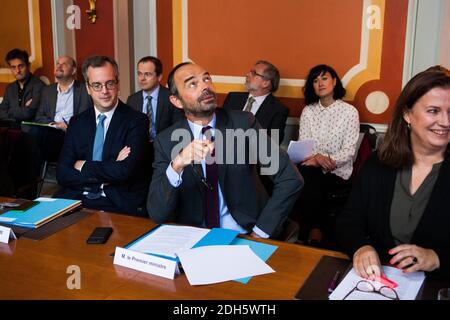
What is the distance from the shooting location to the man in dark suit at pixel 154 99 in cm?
450

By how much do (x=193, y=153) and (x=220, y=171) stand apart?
283 millimetres

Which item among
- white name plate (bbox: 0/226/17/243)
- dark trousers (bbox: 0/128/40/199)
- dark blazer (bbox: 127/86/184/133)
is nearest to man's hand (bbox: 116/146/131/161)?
dark trousers (bbox: 0/128/40/199)

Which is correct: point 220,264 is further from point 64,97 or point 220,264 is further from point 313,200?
point 64,97

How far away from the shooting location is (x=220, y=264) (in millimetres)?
1542

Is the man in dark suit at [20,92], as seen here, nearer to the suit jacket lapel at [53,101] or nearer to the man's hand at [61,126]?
the suit jacket lapel at [53,101]

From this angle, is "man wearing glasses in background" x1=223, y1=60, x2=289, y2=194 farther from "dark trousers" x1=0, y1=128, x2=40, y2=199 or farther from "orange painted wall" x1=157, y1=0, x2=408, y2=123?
"dark trousers" x1=0, y1=128, x2=40, y2=199

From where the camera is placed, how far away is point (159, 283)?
1.44 metres

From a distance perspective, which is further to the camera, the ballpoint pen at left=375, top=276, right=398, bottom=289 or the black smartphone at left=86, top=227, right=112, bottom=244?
the black smartphone at left=86, top=227, right=112, bottom=244

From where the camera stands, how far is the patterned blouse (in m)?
3.81

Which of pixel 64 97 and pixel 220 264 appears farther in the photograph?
pixel 64 97

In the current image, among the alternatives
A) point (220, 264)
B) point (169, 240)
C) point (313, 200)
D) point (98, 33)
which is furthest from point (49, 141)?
point (220, 264)

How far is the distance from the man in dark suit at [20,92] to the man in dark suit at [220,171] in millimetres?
3641
